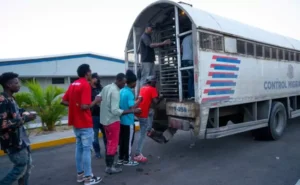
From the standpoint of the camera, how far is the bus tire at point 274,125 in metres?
5.95

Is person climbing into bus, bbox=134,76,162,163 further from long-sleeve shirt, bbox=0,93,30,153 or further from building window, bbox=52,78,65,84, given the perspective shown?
building window, bbox=52,78,65,84

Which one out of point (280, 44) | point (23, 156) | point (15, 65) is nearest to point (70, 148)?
point (23, 156)

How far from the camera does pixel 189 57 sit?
447cm

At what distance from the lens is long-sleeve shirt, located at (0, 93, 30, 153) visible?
2.69 meters

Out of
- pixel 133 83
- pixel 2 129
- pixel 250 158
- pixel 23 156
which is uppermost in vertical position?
pixel 133 83

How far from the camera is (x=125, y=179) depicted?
3.91 metres

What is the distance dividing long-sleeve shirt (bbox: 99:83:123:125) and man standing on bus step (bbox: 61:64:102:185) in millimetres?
404

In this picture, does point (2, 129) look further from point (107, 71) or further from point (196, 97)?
point (107, 71)

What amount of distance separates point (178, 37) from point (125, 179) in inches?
109

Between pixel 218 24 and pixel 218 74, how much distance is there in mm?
1051

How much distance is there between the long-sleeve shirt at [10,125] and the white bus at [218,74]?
8.99 ft

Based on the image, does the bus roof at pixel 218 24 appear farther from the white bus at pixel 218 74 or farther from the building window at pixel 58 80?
the building window at pixel 58 80

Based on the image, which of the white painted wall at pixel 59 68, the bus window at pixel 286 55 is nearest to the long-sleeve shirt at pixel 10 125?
the bus window at pixel 286 55

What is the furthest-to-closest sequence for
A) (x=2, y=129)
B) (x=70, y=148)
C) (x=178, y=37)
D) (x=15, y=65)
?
(x=15, y=65), (x=70, y=148), (x=178, y=37), (x=2, y=129)
